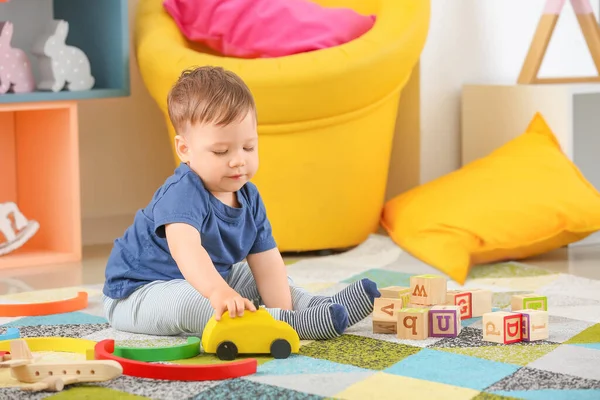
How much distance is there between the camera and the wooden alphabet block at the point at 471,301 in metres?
1.52

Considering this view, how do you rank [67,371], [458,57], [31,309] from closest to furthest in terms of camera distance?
[67,371] → [31,309] → [458,57]

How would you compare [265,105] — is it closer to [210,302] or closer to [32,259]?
[32,259]

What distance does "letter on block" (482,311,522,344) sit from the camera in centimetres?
137

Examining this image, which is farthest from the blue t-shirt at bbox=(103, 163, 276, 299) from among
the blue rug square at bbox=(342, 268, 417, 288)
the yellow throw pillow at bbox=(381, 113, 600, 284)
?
the yellow throw pillow at bbox=(381, 113, 600, 284)

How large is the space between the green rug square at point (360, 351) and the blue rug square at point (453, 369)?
0.8 inches

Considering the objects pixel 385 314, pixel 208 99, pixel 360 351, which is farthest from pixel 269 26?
pixel 360 351

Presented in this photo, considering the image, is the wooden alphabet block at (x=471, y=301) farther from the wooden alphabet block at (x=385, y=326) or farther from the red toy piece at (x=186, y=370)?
the red toy piece at (x=186, y=370)

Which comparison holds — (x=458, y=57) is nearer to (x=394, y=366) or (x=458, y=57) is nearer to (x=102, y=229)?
(x=102, y=229)

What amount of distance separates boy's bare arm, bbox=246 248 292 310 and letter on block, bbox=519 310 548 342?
36 centimetres

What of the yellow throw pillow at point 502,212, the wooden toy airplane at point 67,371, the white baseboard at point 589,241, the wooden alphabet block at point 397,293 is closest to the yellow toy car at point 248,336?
the wooden toy airplane at point 67,371

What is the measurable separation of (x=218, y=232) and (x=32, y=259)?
0.91 metres

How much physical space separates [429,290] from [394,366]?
261 millimetres

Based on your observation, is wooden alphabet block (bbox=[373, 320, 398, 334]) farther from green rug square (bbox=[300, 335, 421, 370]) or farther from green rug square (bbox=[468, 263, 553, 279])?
green rug square (bbox=[468, 263, 553, 279])

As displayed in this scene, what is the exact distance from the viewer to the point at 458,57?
2686 millimetres
